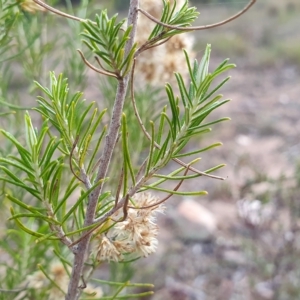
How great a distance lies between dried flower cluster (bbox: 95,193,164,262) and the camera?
364mm

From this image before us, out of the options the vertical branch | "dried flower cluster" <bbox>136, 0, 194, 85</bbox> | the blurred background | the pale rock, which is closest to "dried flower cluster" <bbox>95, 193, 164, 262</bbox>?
the vertical branch

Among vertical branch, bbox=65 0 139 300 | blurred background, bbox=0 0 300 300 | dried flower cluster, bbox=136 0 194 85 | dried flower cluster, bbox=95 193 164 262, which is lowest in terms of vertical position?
dried flower cluster, bbox=95 193 164 262

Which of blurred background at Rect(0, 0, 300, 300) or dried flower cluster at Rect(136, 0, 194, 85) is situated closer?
dried flower cluster at Rect(136, 0, 194, 85)

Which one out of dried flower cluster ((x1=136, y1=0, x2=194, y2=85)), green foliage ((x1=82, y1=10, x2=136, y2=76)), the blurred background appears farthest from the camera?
the blurred background

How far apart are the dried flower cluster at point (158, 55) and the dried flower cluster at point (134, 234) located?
0.97ft

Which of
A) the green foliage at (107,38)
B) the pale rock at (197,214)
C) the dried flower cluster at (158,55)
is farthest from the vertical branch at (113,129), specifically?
the pale rock at (197,214)

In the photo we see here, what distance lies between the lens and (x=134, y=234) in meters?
0.37

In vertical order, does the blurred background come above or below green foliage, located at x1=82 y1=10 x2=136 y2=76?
above

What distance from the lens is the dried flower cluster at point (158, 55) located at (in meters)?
0.63

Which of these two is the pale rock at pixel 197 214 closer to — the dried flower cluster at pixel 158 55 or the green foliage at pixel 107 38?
the dried flower cluster at pixel 158 55

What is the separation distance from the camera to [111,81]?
2.43 ft

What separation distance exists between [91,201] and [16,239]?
0.35 m

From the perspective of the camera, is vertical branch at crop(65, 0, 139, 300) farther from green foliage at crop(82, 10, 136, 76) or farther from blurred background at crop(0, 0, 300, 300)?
blurred background at crop(0, 0, 300, 300)

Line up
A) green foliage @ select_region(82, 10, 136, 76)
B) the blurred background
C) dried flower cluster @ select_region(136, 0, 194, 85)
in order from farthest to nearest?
the blurred background < dried flower cluster @ select_region(136, 0, 194, 85) < green foliage @ select_region(82, 10, 136, 76)
